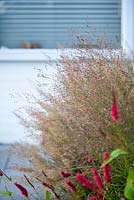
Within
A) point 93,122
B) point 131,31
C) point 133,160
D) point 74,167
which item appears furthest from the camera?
point 131,31

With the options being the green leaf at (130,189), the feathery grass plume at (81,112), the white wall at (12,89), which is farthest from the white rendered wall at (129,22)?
the green leaf at (130,189)

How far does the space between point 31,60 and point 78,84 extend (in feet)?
8.75

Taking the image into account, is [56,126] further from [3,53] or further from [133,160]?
[3,53]

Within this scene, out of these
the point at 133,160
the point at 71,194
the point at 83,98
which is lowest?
the point at 71,194

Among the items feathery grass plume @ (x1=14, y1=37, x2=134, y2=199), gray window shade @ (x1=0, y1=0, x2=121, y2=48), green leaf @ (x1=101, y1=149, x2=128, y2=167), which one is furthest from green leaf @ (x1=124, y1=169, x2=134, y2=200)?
gray window shade @ (x1=0, y1=0, x2=121, y2=48)

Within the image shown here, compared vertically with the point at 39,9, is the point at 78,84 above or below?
below

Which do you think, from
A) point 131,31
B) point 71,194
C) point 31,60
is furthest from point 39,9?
point 71,194

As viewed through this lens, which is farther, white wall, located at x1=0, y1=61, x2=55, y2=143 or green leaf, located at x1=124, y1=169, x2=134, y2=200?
white wall, located at x1=0, y1=61, x2=55, y2=143

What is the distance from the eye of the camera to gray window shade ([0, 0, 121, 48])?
6.37 metres

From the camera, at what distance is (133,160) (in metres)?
3.29

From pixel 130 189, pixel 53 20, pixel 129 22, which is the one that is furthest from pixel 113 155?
pixel 53 20

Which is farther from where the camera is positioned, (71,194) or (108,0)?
(108,0)

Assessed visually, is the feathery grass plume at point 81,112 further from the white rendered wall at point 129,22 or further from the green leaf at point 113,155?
the white rendered wall at point 129,22

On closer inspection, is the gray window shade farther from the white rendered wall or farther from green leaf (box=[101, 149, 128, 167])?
green leaf (box=[101, 149, 128, 167])
